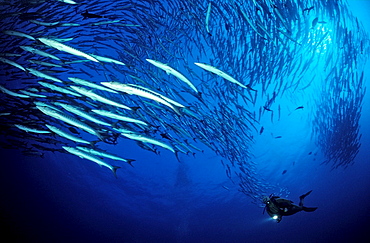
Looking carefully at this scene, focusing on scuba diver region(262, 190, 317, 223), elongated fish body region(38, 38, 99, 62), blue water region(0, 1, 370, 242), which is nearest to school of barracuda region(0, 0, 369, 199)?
elongated fish body region(38, 38, 99, 62)

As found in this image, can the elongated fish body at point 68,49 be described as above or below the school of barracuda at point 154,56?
below

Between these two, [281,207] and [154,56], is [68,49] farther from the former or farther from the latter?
[281,207]

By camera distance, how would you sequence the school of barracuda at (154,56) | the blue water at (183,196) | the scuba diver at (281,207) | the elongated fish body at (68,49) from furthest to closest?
1. the blue water at (183,196)
2. the scuba diver at (281,207)
3. the school of barracuda at (154,56)
4. the elongated fish body at (68,49)

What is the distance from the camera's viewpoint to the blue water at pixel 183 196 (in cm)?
2206

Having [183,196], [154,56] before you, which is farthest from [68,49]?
[183,196]

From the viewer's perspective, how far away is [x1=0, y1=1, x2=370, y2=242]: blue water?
2206 cm

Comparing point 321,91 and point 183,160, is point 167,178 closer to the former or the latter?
point 183,160

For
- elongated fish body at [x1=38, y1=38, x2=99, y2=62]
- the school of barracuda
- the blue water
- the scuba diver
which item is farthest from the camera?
the blue water

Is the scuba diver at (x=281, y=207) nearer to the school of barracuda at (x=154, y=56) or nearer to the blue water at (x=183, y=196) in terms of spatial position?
the school of barracuda at (x=154, y=56)

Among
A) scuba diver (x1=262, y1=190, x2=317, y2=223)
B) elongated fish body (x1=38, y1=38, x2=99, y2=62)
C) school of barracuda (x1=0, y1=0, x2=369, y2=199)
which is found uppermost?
school of barracuda (x1=0, y1=0, x2=369, y2=199)

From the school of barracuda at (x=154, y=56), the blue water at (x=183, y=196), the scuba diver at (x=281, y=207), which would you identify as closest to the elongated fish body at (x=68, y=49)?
the school of barracuda at (x=154, y=56)

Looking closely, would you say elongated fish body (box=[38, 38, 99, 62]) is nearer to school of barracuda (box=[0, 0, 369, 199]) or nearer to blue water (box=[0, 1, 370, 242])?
school of barracuda (box=[0, 0, 369, 199])

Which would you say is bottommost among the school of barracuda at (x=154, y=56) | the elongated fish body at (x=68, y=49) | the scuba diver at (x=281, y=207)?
the scuba diver at (x=281, y=207)

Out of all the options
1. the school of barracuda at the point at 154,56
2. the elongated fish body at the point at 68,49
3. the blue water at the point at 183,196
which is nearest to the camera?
the elongated fish body at the point at 68,49
